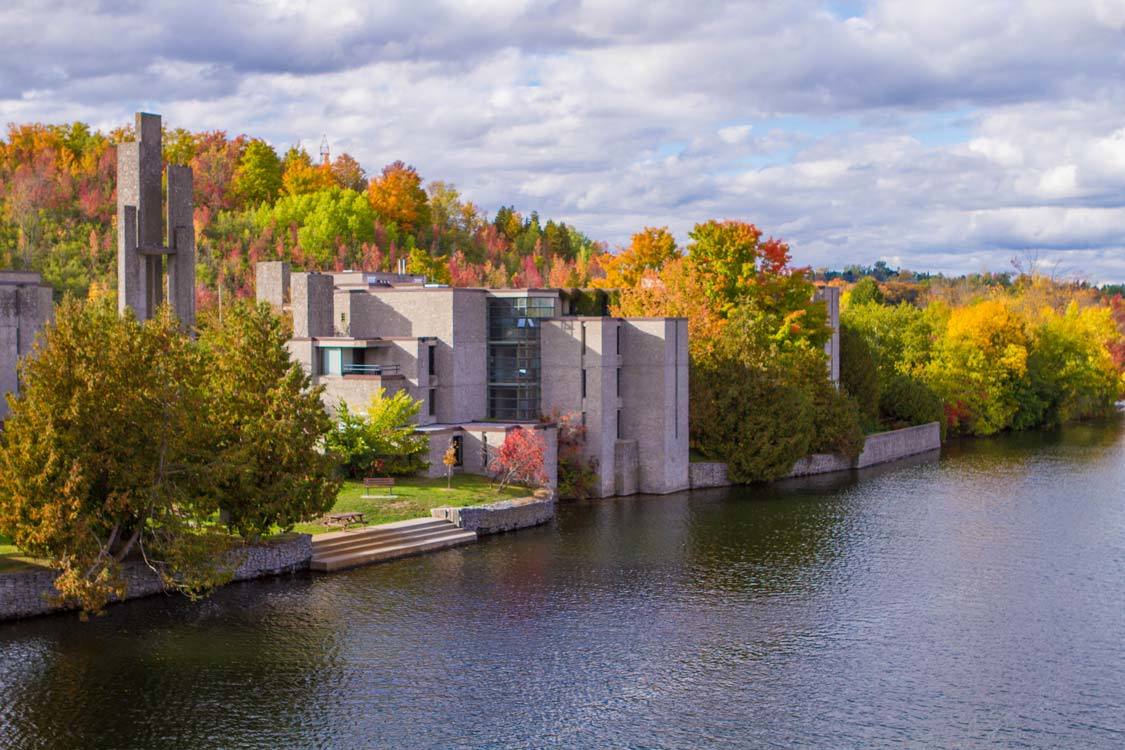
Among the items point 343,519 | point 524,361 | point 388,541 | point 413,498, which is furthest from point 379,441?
point 524,361

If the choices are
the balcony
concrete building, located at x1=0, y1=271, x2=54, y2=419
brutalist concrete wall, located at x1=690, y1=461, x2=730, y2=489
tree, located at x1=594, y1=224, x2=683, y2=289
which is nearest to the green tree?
tree, located at x1=594, y1=224, x2=683, y2=289

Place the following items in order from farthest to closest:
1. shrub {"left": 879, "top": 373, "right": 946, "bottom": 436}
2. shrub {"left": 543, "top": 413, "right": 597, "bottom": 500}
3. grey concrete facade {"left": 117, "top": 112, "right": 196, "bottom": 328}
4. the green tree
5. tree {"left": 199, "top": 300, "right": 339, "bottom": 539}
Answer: the green tree < shrub {"left": 879, "top": 373, "right": 946, "bottom": 436} < shrub {"left": 543, "top": 413, "right": 597, "bottom": 500} < grey concrete facade {"left": 117, "top": 112, "right": 196, "bottom": 328} < tree {"left": 199, "top": 300, "right": 339, "bottom": 539}

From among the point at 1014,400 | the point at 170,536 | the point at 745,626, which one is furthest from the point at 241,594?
the point at 1014,400

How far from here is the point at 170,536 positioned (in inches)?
1542

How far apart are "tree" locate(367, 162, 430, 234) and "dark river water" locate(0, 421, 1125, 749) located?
83.8m

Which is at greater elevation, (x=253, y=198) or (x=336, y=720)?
(x=253, y=198)

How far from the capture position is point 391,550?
153 ft

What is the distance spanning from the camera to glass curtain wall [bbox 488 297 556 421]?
64.5m

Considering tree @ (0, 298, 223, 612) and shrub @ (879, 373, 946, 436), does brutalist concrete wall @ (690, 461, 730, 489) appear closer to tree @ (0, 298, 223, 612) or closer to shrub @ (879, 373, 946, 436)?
shrub @ (879, 373, 946, 436)

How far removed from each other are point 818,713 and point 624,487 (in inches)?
1319

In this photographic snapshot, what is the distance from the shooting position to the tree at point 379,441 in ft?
182

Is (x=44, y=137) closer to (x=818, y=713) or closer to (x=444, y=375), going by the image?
(x=444, y=375)

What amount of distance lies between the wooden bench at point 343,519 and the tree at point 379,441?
652cm

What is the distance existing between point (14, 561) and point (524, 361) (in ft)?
101
